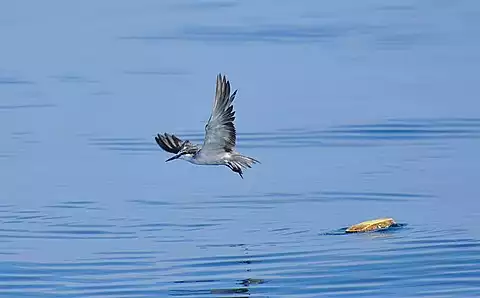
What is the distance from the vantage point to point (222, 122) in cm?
1573

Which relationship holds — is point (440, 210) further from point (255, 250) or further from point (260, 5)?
point (260, 5)

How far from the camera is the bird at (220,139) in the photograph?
51.1 ft

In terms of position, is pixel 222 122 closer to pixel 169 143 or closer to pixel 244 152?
pixel 169 143

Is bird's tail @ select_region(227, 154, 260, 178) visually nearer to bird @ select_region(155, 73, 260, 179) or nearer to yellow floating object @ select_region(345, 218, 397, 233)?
bird @ select_region(155, 73, 260, 179)

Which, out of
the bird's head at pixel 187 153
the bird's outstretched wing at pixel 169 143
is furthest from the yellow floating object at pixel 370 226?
the bird's outstretched wing at pixel 169 143

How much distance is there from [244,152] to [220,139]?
3.81 metres

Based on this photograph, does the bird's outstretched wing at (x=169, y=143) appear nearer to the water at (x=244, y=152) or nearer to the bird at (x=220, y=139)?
the bird at (x=220, y=139)

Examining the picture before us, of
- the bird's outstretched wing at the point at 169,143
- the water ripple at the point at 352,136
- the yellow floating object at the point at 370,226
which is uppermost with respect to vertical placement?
the water ripple at the point at 352,136

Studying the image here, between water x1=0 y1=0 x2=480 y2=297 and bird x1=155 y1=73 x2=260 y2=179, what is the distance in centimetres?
61

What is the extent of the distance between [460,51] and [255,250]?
486 inches

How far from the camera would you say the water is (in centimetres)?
1423

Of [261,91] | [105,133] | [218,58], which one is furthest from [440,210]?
[218,58]

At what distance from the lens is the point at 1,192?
57.7 feet

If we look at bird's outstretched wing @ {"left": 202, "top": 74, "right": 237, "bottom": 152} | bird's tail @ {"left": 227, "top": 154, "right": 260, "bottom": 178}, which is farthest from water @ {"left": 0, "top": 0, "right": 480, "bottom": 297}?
bird's outstretched wing @ {"left": 202, "top": 74, "right": 237, "bottom": 152}
